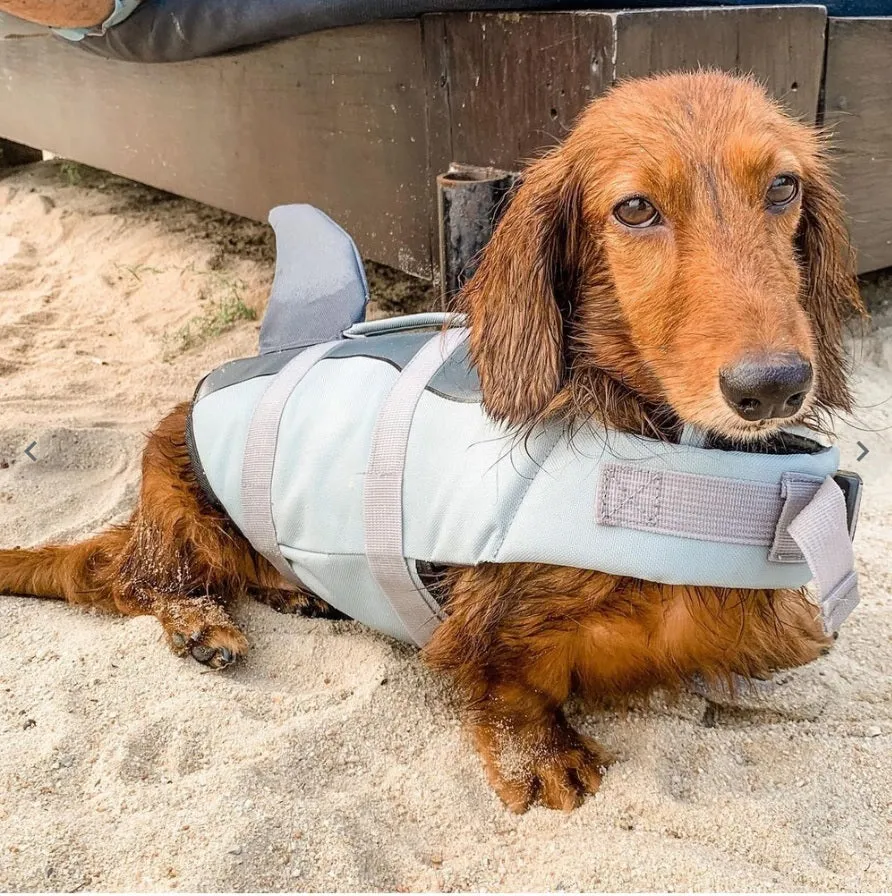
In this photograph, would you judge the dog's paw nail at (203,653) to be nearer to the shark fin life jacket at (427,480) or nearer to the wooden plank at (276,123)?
the shark fin life jacket at (427,480)

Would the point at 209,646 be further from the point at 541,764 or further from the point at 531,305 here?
the point at 531,305

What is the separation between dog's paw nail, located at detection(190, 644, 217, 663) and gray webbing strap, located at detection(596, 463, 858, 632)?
1080 mm

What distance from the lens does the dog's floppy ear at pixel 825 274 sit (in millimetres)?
1822

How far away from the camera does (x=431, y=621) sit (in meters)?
2.09

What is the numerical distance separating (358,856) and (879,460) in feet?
7.76

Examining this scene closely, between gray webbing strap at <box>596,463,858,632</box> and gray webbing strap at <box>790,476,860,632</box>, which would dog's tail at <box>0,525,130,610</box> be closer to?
gray webbing strap at <box>596,463,858,632</box>

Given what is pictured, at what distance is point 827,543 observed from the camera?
1631 millimetres

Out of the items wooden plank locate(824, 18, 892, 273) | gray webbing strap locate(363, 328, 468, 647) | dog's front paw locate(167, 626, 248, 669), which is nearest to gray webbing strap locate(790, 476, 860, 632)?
gray webbing strap locate(363, 328, 468, 647)

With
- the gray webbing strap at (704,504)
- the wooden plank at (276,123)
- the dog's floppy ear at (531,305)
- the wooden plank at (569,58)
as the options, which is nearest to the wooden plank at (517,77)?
the wooden plank at (569,58)

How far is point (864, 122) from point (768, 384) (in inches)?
95.9

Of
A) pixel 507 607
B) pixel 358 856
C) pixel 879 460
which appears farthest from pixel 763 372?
pixel 879 460

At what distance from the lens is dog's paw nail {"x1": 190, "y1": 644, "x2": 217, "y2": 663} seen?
2.23 metres

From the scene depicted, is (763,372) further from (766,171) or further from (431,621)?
(431,621)

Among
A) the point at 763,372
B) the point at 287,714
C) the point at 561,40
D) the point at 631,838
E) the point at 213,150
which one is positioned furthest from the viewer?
the point at 213,150
